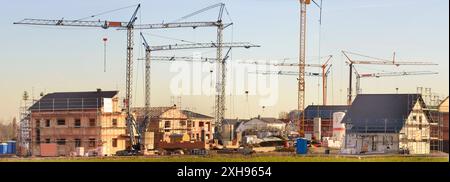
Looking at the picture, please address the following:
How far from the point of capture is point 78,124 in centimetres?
5884

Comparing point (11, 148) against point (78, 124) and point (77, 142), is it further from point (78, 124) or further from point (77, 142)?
point (78, 124)

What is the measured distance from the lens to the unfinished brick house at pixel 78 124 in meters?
58.2

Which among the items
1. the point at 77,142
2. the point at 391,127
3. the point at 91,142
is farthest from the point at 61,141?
the point at 391,127

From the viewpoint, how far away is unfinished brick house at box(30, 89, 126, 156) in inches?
2291

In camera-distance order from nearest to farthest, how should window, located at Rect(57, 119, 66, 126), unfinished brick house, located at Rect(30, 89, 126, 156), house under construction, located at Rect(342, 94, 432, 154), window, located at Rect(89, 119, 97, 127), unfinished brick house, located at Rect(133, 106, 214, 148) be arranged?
1. house under construction, located at Rect(342, 94, 432, 154)
2. unfinished brick house, located at Rect(30, 89, 126, 156)
3. window, located at Rect(89, 119, 97, 127)
4. window, located at Rect(57, 119, 66, 126)
5. unfinished brick house, located at Rect(133, 106, 214, 148)

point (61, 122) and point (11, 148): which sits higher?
point (61, 122)

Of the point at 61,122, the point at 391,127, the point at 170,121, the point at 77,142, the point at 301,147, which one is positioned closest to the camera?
the point at 301,147

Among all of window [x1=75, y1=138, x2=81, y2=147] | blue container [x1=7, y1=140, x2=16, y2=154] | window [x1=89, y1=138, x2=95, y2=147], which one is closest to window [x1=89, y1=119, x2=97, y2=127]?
window [x1=89, y1=138, x2=95, y2=147]

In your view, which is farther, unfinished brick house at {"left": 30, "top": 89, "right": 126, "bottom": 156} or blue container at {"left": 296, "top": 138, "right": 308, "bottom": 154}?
unfinished brick house at {"left": 30, "top": 89, "right": 126, "bottom": 156}

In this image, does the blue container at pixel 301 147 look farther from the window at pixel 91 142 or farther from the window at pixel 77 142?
the window at pixel 77 142

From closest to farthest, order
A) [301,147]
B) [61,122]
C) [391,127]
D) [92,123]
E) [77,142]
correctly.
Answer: [301,147] < [391,127] < [77,142] < [92,123] < [61,122]

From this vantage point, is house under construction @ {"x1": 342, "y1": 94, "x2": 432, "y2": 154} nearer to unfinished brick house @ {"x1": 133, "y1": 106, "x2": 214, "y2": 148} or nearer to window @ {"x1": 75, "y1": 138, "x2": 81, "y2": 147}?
unfinished brick house @ {"x1": 133, "y1": 106, "x2": 214, "y2": 148}
